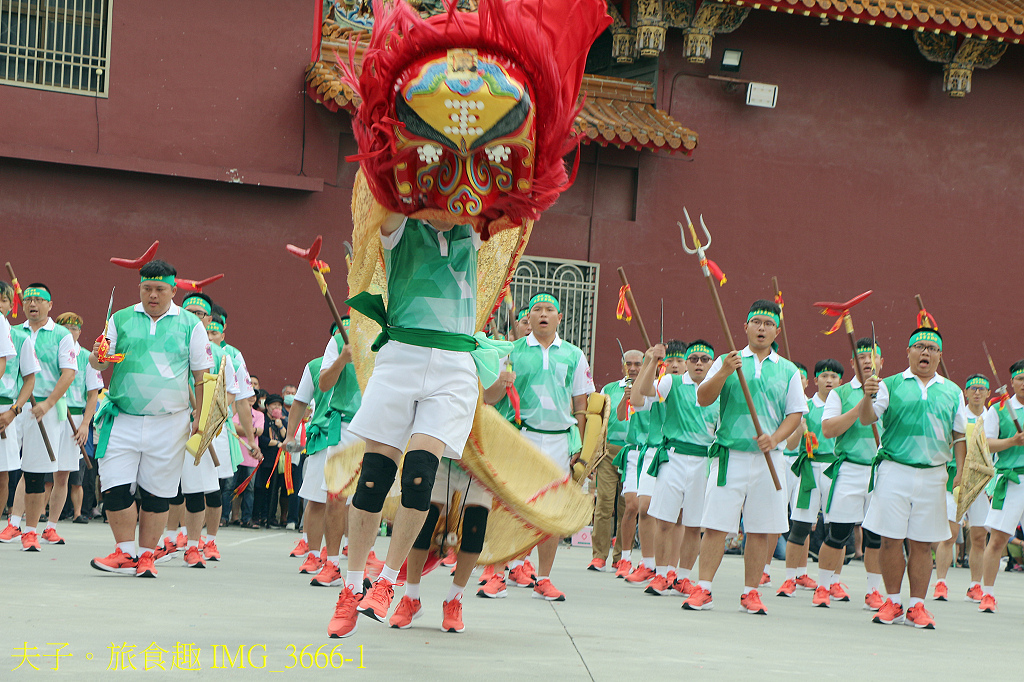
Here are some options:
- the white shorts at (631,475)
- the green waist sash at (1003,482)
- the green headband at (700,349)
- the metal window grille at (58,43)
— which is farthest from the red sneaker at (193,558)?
the metal window grille at (58,43)

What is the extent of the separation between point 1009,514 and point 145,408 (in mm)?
6749

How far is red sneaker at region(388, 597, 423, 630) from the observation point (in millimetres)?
6125

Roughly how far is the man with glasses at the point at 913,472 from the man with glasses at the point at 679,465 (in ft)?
5.52

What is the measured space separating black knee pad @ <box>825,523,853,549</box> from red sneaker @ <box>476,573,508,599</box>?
272 centimetres

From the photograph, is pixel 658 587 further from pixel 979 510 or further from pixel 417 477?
pixel 417 477

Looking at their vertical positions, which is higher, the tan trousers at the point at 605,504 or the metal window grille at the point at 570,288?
the metal window grille at the point at 570,288

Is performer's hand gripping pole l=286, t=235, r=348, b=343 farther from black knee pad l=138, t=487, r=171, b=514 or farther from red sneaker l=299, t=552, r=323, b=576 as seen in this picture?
red sneaker l=299, t=552, r=323, b=576

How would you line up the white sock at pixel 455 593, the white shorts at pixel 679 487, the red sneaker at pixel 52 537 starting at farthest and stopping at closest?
the red sneaker at pixel 52 537 < the white shorts at pixel 679 487 < the white sock at pixel 455 593

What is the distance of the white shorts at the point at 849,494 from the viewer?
31.8 ft

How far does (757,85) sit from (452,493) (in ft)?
37.9

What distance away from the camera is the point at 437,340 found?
5.71 meters

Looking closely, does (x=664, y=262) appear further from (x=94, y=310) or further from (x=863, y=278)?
(x=94, y=310)

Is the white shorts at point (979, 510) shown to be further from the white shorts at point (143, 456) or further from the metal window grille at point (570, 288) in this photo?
the white shorts at point (143, 456)

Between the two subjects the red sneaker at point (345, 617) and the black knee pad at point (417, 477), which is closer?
the red sneaker at point (345, 617)
